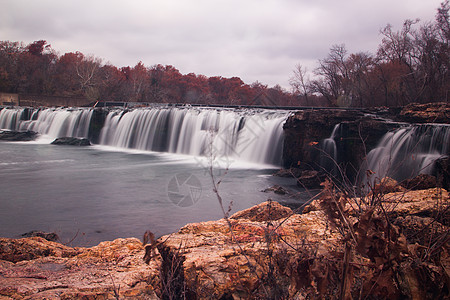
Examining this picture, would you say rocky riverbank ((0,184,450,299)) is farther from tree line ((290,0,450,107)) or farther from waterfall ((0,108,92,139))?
waterfall ((0,108,92,139))

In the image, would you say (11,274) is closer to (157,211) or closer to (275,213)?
(275,213)

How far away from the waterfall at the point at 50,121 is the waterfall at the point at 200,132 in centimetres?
260

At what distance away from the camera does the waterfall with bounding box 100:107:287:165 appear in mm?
18031

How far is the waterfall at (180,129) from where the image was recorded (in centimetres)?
1823

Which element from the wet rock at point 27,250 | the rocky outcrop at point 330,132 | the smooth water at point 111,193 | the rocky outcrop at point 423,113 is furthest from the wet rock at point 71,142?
the wet rock at point 27,250

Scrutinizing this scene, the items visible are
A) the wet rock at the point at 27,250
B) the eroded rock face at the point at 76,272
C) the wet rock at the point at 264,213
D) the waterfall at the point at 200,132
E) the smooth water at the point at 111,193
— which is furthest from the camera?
the waterfall at the point at 200,132

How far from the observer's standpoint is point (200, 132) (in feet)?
69.8

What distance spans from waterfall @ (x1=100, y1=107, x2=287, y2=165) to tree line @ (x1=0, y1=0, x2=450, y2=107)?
753 centimetres

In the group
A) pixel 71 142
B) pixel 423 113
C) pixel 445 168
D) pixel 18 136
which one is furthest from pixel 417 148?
pixel 18 136

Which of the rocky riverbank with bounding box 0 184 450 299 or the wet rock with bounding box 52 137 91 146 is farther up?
the rocky riverbank with bounding box 0 184 450 299

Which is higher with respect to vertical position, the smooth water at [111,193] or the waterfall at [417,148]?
the waterfall at [417,148]

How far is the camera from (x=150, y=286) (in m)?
2.56

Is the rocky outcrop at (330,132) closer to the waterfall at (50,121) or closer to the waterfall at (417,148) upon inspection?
the waterfall at (417,148)

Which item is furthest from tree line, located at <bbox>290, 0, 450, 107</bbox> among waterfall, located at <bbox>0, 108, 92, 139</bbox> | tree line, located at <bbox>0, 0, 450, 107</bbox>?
waterfall, located at <bbox>0, 108, 92, 139</bbox>
